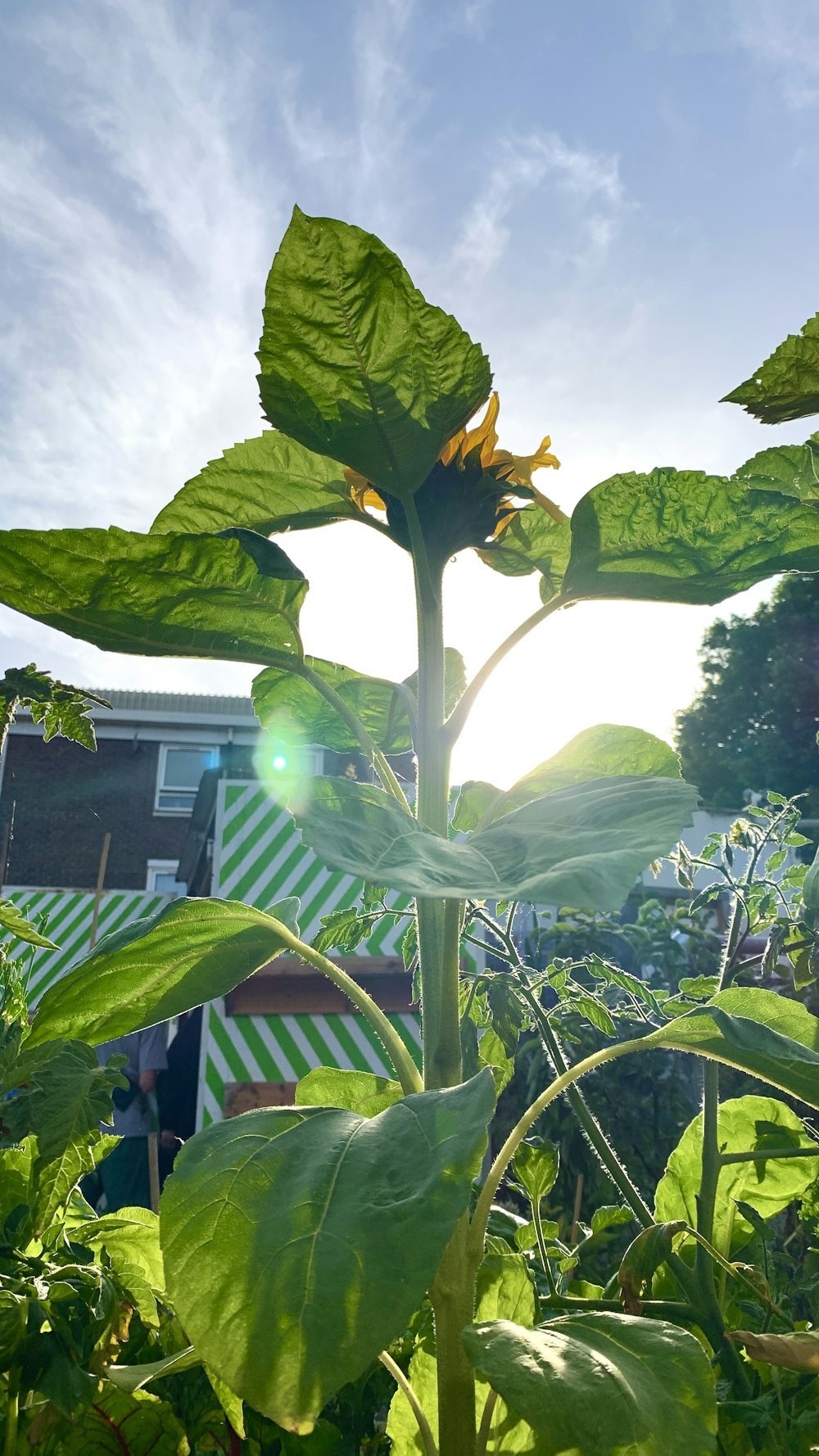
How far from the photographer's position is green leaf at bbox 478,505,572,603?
789 mm

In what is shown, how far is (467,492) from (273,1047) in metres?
4.82

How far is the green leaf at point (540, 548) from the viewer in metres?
0.79

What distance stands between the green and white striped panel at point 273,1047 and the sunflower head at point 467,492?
4.52 m

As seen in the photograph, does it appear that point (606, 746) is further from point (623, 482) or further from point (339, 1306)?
point (339, 1306)

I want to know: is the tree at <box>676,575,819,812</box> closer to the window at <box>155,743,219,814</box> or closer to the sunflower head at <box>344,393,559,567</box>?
the window at <box>155,743,219,814</box>

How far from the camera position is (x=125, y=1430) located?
578 mm

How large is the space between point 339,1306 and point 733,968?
0.59m

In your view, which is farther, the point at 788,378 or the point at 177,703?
the point at 177,703

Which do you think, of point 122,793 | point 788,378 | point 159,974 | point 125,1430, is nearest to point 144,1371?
point 125,1430

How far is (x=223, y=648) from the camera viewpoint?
2.26 ft

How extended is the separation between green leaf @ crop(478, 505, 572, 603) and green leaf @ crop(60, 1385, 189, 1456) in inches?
24.5

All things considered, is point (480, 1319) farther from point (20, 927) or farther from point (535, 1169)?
point (20, 927)

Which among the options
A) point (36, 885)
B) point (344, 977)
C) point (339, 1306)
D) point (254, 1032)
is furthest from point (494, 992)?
point (36, 885)

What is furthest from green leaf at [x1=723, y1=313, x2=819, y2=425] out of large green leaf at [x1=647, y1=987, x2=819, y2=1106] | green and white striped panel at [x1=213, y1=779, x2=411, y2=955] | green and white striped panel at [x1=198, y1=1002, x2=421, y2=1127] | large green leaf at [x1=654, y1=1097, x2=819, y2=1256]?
green and white striped panel at [x1=213, y1=779, x2=411, y2=955]
